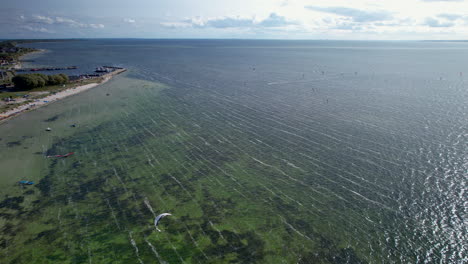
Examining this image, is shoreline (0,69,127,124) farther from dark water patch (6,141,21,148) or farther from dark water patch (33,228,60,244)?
dark water patch (33,228,60,244)

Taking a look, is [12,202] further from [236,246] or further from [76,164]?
[236,246]

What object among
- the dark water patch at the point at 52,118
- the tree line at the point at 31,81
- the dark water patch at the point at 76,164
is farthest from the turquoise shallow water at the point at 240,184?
the tree line at the point at 31,81

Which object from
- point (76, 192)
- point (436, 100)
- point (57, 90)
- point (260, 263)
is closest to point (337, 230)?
point (260, 263)

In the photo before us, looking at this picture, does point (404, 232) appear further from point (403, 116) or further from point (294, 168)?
point (403, 116)

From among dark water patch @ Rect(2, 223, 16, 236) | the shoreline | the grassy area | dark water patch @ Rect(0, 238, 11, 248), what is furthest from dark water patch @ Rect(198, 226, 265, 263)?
the grassy area

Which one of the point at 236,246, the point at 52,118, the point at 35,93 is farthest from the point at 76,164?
the point at 35,93

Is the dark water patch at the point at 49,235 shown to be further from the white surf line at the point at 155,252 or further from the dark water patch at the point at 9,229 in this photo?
the white surf line at the point at 155,252
